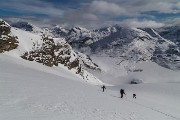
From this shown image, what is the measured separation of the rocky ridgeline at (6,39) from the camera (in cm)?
8619

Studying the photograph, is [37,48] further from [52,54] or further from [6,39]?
[6,39]

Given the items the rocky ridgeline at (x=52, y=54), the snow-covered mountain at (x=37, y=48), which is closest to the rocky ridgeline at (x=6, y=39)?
the snow-covered mountain at (x=37, y=48)

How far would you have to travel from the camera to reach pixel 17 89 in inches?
1121

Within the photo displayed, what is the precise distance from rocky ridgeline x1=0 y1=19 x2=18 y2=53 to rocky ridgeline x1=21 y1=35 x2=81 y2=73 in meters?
5.03

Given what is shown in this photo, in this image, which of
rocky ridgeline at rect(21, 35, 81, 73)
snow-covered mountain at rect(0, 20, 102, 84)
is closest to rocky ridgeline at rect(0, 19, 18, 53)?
snow-covered mountain at rect(0, 20, 102, 84)

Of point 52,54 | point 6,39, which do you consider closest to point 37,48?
point 52,54

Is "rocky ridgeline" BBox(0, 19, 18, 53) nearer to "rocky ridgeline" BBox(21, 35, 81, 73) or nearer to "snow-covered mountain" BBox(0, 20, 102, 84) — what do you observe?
"snow-covered mountain" BBox(0, 20, 102, 84)

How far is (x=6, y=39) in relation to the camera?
297ft

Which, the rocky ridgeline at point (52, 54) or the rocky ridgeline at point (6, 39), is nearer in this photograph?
the rocky ridgeline at point (6, 39)

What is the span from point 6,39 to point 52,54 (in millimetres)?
27897

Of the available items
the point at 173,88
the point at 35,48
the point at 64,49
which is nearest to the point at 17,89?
the point at 173,88

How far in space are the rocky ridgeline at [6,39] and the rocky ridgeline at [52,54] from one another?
503 cm

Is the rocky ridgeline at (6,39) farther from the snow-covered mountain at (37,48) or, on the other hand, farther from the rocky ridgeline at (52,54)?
the rocky ridgeline at (52,54)

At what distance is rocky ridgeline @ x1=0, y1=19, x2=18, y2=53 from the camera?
8619 centimetres
